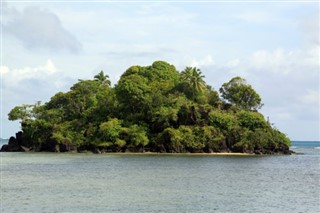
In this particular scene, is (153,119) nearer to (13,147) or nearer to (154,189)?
(13,147)

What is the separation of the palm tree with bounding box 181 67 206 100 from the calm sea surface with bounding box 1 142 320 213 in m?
51.9

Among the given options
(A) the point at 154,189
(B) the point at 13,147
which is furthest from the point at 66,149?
(A) the point at 154,189

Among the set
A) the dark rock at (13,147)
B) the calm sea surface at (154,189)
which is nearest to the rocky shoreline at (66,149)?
the dark rock at (13,147)

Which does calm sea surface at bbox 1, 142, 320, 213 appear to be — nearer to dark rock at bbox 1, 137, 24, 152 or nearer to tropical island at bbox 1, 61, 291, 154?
tropical island at bbox 1, 61, 291, 154

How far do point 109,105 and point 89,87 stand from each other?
8.19 metres

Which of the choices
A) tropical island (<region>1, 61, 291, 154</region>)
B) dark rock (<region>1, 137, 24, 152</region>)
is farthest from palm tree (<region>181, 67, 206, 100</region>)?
dark rock (<region>1, 137, 24, 152</region>)

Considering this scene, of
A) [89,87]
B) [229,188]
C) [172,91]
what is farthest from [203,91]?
[229,188]

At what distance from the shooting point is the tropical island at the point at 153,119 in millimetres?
105750

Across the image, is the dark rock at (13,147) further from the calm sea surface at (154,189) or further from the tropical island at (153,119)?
the calm sea surface at (154,189)

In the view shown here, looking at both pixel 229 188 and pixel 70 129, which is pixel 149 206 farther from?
pixel 70 129

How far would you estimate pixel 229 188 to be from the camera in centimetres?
4634

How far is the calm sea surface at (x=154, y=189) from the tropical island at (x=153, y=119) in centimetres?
3969

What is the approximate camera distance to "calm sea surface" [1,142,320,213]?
35469 mm

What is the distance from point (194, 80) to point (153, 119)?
13934mm
